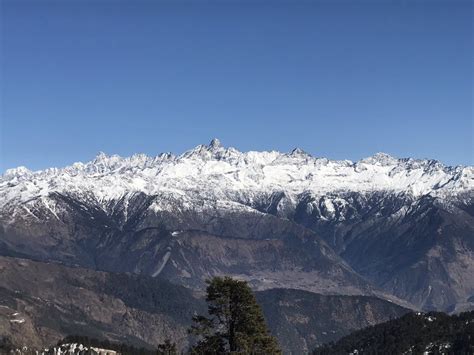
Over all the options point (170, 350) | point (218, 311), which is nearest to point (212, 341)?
point (218, 311)

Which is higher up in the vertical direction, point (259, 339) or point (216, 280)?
point (216, 280)

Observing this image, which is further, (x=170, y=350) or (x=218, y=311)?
(x=170, y=350)

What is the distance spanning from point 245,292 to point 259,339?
3.80 meters

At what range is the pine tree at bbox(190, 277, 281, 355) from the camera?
207 ft

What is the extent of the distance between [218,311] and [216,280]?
244 cm

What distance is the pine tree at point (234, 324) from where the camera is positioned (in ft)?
207

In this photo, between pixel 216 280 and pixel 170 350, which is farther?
pixel 170 350

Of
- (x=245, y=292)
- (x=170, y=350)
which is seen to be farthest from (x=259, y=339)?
(x=170, y=350)

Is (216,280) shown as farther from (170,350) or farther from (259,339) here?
(170,350)

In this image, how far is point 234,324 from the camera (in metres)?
64.2

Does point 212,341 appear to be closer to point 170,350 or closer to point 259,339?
point 259,339

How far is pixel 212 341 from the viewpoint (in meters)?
64.1

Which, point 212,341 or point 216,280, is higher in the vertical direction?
point 216,280

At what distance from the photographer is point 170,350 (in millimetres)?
92812
